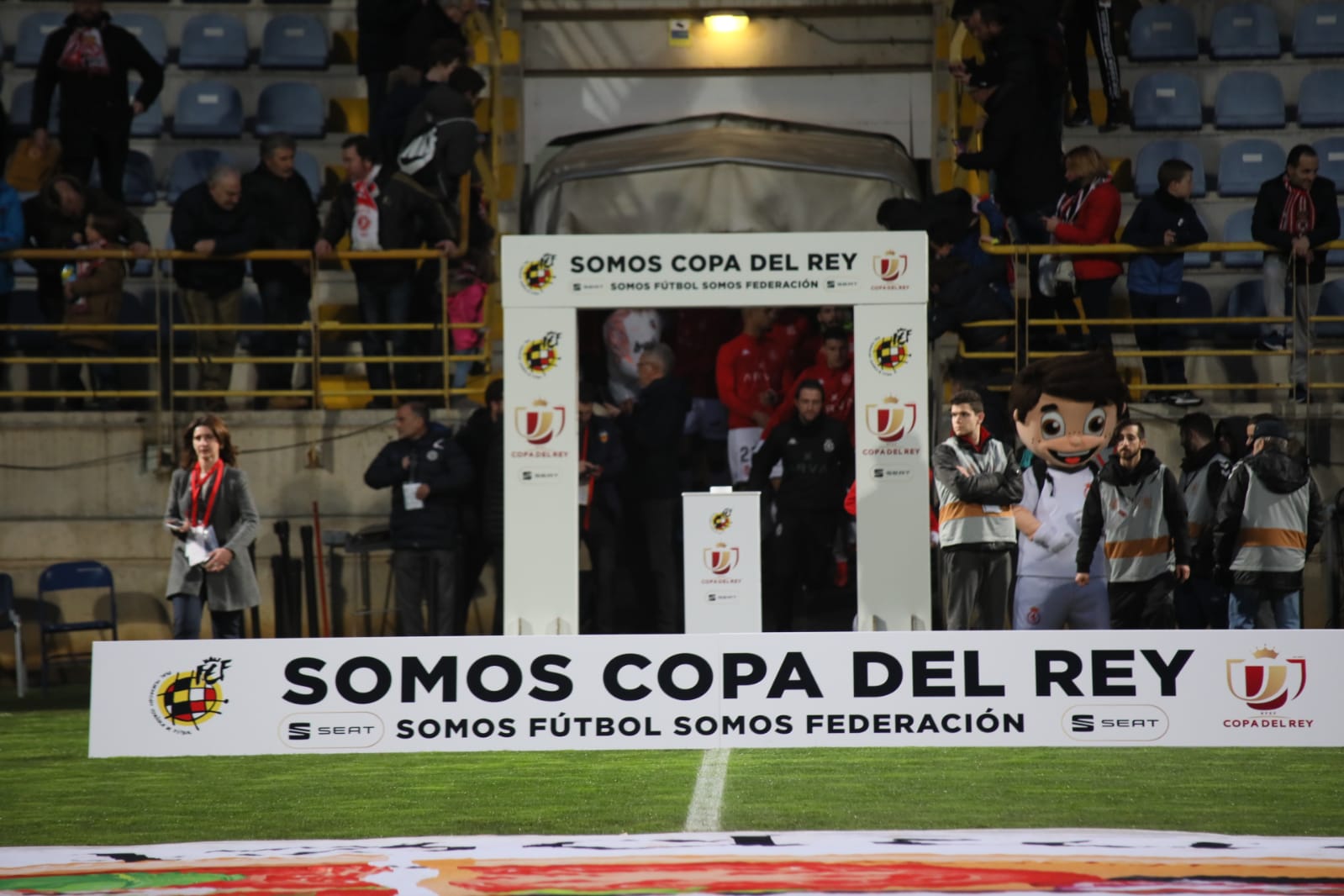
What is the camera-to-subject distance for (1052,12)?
43.1 feet

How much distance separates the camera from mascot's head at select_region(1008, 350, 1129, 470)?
1012 cm

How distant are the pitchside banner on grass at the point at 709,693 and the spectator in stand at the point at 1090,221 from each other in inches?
192

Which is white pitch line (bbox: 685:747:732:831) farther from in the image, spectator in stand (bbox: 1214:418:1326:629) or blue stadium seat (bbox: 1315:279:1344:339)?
blue stadium seat (bbox: 1315:279:1344:339)

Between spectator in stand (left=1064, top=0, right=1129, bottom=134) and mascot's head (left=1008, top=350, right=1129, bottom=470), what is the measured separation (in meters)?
4.43

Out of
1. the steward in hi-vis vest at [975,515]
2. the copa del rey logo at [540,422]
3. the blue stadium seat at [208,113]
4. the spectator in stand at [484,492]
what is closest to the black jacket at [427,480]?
the spectator in stand at [484,492]

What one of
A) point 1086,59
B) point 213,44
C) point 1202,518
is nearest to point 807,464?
point 1202,518

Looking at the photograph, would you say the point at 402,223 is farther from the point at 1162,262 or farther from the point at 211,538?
the point at 1162,262

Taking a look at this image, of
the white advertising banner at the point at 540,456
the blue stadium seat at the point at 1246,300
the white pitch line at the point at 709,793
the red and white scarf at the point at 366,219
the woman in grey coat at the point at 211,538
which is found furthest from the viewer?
the blue stadium seat at the point at 1246,300

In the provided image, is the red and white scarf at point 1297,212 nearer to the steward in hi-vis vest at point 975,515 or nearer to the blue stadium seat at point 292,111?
the steward in hi-vis vest at point 975,515

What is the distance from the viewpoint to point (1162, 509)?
9.48 m

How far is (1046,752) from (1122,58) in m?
8.84

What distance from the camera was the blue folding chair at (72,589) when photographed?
11.5m

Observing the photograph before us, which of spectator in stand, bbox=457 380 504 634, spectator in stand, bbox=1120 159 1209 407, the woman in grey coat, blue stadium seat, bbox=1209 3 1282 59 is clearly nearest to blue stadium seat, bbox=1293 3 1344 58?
blue stadium seat, bbox=1209 3 1282 59

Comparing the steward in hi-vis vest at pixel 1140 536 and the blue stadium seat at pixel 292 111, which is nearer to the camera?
the steward in hi-vis vest at pixel 1140 536
